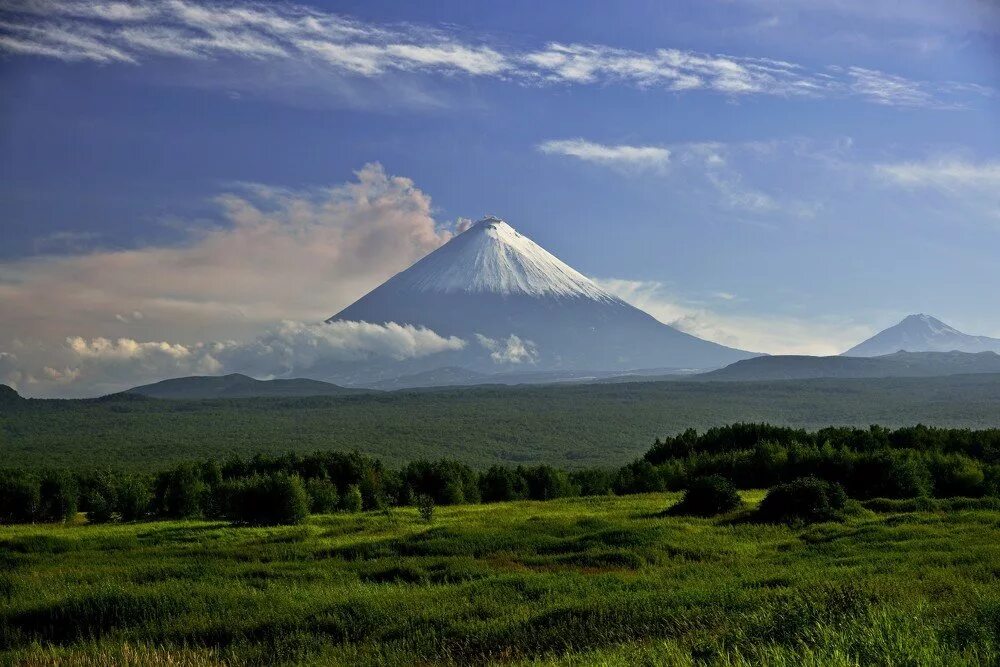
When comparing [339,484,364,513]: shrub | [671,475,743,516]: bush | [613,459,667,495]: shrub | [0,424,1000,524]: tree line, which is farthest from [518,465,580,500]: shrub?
[671,475,743,516]: bush

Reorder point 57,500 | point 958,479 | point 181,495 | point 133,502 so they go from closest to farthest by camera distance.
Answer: point 958,479, point 133,502, point 181,495, point 57,500

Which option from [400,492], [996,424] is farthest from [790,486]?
[996,424]

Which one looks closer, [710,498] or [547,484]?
[710,498]

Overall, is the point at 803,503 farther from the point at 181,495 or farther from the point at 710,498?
the point at 181,495

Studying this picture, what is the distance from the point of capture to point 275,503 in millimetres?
54125

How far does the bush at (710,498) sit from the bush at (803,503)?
8.88ft

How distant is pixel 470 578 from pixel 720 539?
1090 centimetres

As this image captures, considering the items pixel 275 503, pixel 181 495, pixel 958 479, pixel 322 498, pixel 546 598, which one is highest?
pixel 546 598

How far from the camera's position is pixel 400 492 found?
7500 cm

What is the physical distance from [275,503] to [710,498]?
2686 centimetres

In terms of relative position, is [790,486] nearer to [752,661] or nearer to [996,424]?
[752,661]

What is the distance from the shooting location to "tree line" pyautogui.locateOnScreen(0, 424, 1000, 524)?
5201 cm

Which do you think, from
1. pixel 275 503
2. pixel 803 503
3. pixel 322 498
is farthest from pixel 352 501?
pixel 803 503

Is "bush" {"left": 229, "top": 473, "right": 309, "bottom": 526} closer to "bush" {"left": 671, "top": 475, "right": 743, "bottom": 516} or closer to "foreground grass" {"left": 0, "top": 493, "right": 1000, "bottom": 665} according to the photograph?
"foreground grass" {"left": 0, "top": 493, "right": 1000, "bottom": 665}
